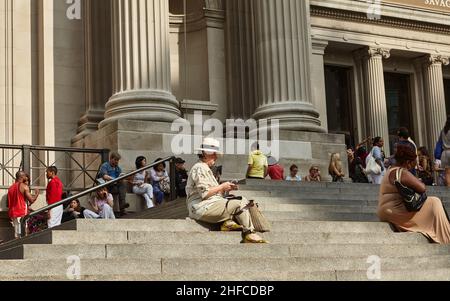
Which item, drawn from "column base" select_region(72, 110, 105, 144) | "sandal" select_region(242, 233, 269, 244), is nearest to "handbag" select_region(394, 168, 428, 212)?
"sandal" select_region(242, 233, 269, 244)

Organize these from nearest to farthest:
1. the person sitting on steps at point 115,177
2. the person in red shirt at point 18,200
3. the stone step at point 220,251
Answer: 1. the stone step at point 220,251
2. the person in red shirt at point 18,200
3. the person sitting on steps at point 115,177

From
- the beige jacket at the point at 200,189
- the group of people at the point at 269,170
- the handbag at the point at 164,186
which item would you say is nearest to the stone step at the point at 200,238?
the beige jacket at the point at 200,189

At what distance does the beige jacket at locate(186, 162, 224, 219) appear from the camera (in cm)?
1312

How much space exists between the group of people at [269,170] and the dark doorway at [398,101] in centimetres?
1180

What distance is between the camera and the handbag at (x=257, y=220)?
42.7 ft

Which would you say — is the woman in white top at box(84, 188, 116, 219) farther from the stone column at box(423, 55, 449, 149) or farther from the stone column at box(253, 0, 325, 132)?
the stone column at box(423, 55, 449, 149)

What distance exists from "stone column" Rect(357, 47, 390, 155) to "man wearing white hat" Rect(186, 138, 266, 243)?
64.4 feet

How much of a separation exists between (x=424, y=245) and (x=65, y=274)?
5.36 metres

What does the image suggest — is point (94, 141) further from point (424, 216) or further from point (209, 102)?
point (424, 216)

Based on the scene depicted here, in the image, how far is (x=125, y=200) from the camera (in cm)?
1867

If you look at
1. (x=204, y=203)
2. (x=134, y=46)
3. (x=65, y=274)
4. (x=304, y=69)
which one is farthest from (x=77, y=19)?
(x=65, y=274)

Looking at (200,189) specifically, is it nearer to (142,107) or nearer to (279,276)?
(279,276)

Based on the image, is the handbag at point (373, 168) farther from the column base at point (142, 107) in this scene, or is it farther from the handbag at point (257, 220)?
the handbag at point (257, 220)

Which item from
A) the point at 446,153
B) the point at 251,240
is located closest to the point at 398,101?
the point at 446,153
